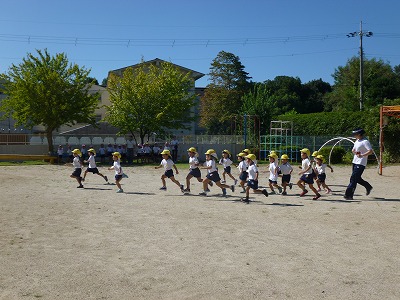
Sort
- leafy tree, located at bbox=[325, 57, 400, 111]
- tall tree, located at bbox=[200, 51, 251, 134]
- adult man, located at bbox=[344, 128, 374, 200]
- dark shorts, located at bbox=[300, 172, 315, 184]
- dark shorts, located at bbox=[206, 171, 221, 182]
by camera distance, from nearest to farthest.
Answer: adult man, located at bbox=[344, 128, 374, 200] → dark shorts, located at bbox=[300, 172, 315, 184] → dark shorts, located at bbox=[206, 171, 221, 182] → leafy tree, located at bbox=[325, 57, 400, 111] → tall tree, located at bbox=[200, 51, 251, 134]

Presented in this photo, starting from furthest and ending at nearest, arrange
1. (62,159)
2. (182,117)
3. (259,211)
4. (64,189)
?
(182,117) < (62,159) < (64,189) < (259,211)

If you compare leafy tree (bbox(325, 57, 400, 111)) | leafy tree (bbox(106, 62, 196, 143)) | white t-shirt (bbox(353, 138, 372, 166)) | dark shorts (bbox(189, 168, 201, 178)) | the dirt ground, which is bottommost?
the dirt ground

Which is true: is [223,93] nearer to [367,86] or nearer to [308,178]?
[367,86]

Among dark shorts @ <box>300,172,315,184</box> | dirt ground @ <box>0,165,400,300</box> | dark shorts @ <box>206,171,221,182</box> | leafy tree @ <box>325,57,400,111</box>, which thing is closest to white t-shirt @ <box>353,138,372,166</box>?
dirt ground @ <box>0,165,400,300</box>

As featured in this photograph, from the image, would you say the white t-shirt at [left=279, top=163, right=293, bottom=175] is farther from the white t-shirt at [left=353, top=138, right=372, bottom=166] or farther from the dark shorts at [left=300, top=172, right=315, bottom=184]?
the white t-shirt at [left=353, top=138, right=372, bottom=166]

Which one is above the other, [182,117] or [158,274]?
[182,117]

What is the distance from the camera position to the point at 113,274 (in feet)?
20.8

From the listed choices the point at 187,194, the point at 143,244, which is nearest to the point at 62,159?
the point at 187,194

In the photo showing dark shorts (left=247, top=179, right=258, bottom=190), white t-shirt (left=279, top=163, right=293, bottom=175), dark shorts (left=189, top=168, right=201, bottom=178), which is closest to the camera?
dark shorts (left=247, top=179, right=258, bottom=190)

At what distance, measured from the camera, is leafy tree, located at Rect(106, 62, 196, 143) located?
3509 centimetres

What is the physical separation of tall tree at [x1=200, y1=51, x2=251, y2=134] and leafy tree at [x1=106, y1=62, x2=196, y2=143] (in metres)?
18.4

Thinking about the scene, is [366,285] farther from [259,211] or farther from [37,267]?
[259,211]

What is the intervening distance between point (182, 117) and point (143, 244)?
31.2 m

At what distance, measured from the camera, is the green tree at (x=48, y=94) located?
3231 cm
